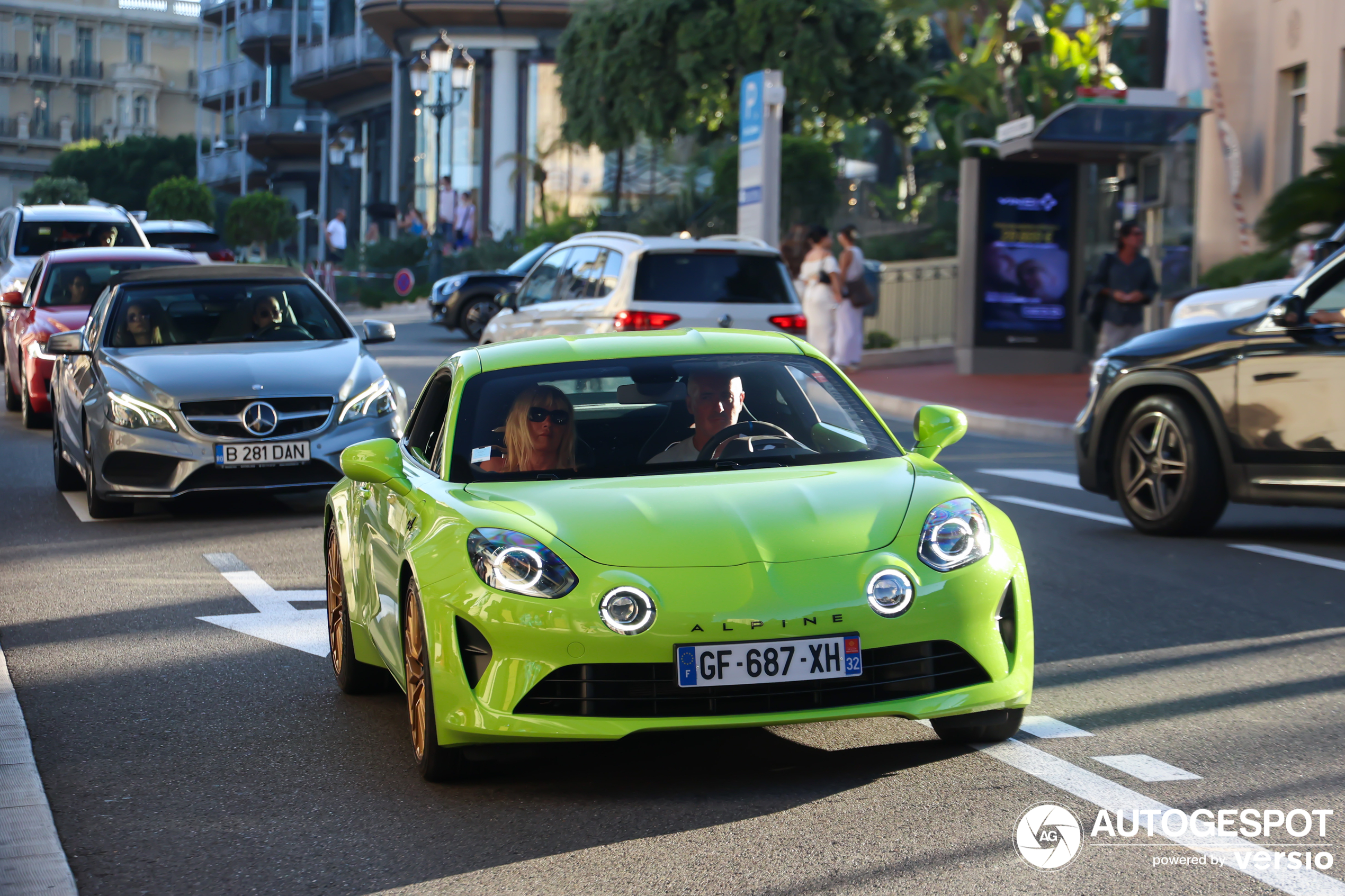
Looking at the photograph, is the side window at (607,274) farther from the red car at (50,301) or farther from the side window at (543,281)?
the red car at (50,301)

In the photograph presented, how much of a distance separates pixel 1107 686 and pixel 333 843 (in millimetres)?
2949

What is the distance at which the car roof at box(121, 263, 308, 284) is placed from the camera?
1245 cm

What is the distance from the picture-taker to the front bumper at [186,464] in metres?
10.9

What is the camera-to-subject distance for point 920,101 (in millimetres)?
42750

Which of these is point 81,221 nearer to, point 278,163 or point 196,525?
point 196,525

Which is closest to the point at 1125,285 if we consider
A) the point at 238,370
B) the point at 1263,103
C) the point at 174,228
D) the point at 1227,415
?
the point at 1263,103

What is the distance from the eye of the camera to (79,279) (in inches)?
694

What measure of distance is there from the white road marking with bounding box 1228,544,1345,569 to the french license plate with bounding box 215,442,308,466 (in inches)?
212

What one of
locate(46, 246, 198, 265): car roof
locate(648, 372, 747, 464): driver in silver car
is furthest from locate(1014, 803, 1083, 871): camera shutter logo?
locate(46, 246, 198, 265): car roof

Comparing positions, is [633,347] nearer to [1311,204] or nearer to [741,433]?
[741,433]

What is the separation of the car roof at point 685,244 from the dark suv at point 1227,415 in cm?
635

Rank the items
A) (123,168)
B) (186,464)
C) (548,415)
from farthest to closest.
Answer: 1. (123,168)
2. (186,464)
3. (548,415)

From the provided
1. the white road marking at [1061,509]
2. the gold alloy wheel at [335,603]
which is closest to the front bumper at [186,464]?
the white road marking at [1061,509]

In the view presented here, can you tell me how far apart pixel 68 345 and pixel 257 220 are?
133 ft
